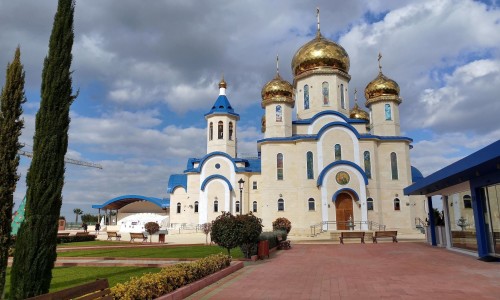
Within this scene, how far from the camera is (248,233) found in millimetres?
12945

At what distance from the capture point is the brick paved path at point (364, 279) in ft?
25.7

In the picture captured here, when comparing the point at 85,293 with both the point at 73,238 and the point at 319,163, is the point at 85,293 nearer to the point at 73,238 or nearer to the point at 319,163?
the point at 73,238

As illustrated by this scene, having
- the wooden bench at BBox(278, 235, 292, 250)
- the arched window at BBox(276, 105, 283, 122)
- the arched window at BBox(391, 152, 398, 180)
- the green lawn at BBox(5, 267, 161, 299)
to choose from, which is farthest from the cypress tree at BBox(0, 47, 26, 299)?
the arched window at BBox(391, 152, 398, 180)

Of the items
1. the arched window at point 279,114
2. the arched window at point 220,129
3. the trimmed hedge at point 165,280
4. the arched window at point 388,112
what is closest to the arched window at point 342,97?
the arched window at point 388,112

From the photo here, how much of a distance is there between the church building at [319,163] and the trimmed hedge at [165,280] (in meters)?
18.9

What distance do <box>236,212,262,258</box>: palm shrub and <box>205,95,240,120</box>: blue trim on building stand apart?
2305 cm

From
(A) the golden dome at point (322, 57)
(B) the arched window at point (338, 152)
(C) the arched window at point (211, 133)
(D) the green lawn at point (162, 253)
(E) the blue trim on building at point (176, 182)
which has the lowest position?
(D) the green lawn at point (162, 253)

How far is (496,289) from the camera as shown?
7.95 metres

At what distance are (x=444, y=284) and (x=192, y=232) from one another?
26.5 metres

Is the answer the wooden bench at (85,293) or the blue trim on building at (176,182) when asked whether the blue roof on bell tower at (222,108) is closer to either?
the blue trim on building at (176,182)

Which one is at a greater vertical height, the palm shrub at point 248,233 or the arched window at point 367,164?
the arched window at point 367,164

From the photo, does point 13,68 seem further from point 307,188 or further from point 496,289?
point 307,188

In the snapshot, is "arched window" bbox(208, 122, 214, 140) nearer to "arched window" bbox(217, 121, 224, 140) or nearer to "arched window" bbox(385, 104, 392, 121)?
"arched window" bbox(217, 121, 224, 140)

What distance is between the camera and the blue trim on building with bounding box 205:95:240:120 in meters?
35.9
